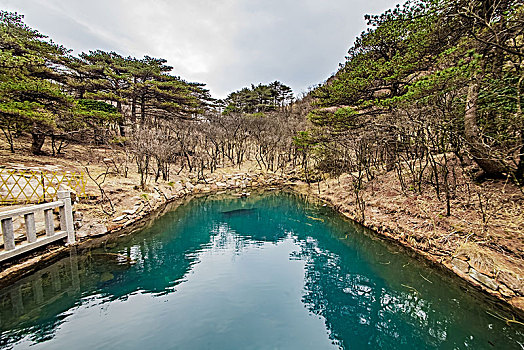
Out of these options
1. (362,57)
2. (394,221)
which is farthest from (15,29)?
(394,221)

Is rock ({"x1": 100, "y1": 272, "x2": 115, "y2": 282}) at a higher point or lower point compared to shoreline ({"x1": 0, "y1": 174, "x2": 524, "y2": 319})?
lower

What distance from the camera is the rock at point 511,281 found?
4.80m

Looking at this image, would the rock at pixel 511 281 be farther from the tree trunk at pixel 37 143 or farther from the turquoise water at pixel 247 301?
the tree trunk at pixel 37 143

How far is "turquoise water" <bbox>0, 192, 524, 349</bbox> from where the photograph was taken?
4340 millimetres

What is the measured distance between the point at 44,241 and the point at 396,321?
32.7 feet

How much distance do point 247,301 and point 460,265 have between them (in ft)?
18.6

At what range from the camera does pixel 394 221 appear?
8.84m

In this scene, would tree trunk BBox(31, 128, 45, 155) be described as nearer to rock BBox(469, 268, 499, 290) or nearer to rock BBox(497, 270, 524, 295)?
rock BBox(469, 268, 499, 290)

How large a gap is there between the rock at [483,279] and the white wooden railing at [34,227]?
11977 mm

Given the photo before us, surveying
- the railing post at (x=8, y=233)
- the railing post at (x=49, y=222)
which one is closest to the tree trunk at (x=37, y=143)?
the railing post at (x=49, y=222)

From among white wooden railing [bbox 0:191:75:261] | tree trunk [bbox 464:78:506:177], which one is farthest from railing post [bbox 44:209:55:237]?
tree trunk [bbox 464:78:506:177]

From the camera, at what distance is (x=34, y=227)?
6.77 m

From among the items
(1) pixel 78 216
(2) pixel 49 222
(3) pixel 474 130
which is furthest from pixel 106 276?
(3) pixel 474 130

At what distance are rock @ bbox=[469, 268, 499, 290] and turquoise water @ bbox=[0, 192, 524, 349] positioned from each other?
353 mm
